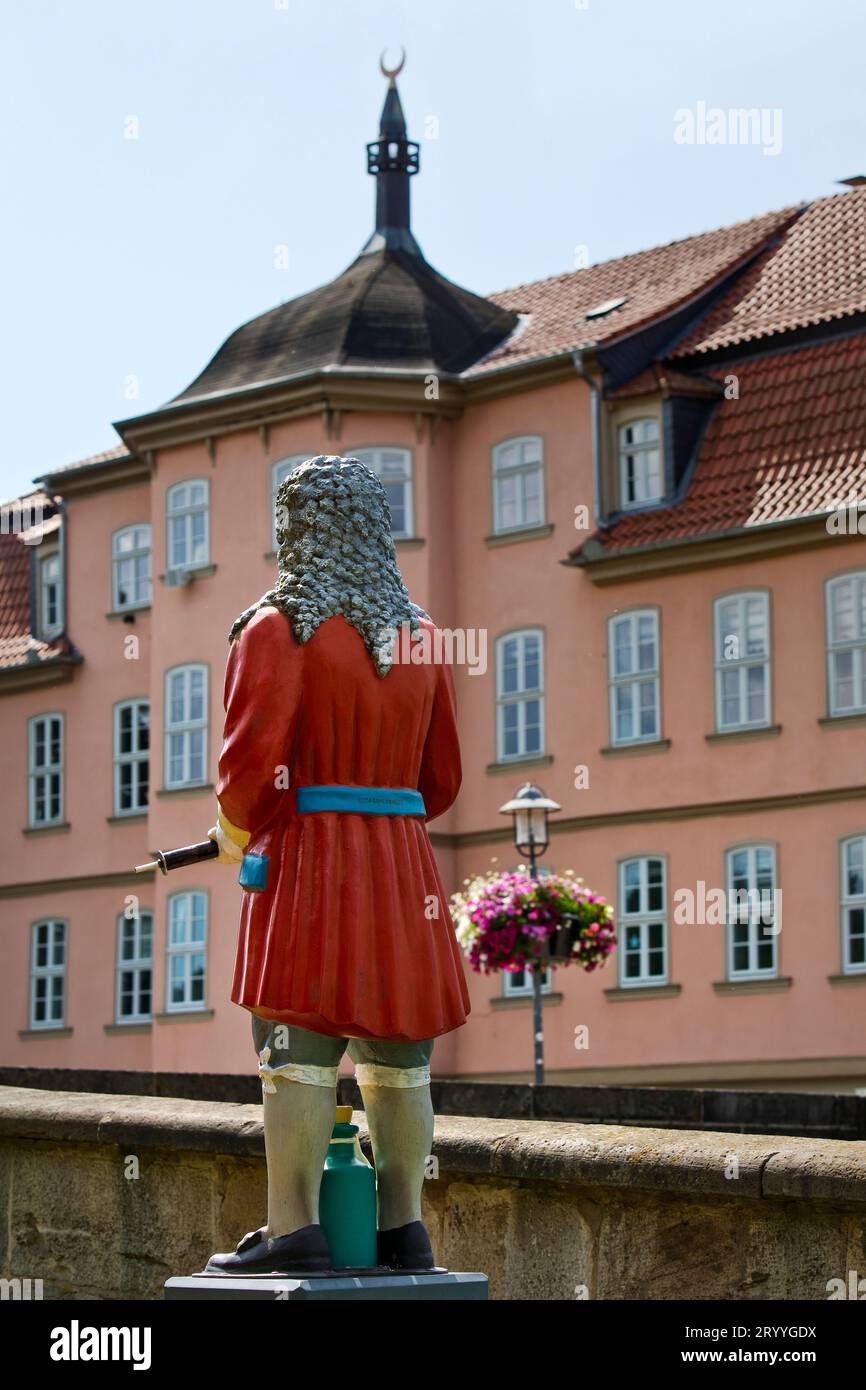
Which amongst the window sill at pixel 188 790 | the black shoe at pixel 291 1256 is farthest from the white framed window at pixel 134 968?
the black shoe at pixel 291 1256

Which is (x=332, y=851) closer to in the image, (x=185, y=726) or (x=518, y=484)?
(x=518, y=484)

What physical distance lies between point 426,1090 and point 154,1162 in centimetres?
267

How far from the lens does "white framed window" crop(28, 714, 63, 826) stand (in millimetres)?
40062

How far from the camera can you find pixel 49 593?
135ft

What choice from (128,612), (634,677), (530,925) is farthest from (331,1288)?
(128,612)

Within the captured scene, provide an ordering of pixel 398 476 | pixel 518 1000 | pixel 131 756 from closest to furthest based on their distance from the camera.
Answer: pixel 518 1000 → pixel 398 476 → pixel 131 756

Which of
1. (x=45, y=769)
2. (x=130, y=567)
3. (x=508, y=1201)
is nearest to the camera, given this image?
(x=508, y=1201)

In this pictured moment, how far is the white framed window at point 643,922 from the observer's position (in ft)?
103

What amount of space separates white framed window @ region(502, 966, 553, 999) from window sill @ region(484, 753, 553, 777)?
2.61 meters

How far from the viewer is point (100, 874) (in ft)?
127

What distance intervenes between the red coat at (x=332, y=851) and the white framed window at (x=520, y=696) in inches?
1036

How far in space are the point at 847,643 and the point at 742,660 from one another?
1453 mm

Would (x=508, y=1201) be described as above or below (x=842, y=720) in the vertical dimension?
below
